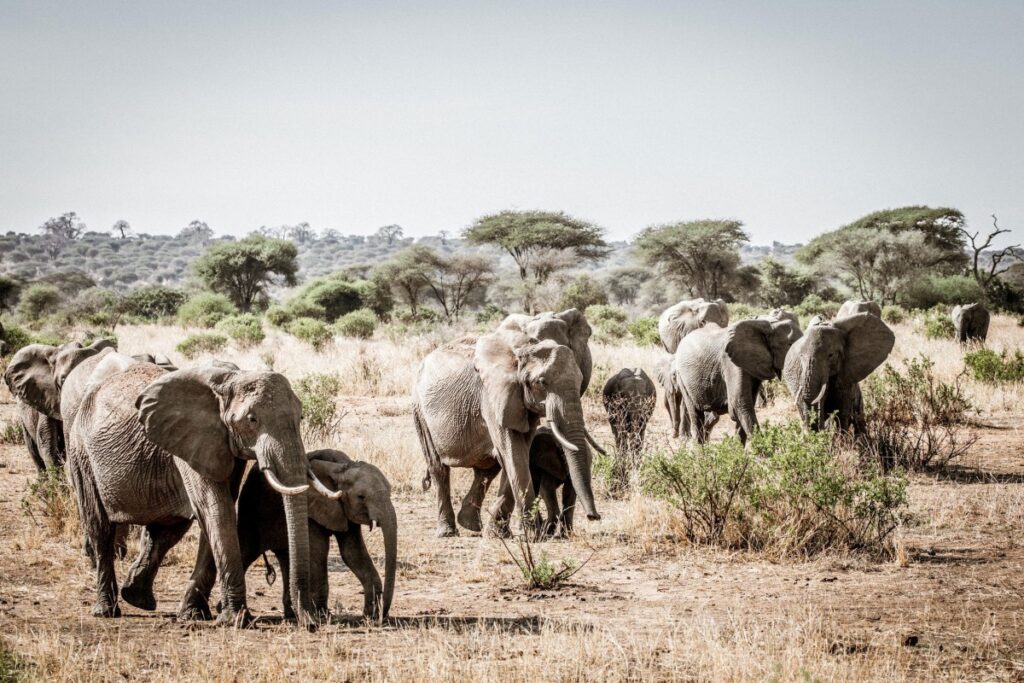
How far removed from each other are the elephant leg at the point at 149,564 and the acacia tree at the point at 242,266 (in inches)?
1739

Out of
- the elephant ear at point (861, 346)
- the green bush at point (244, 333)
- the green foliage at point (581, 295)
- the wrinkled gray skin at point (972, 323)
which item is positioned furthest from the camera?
the green foliage at point (581, 295)

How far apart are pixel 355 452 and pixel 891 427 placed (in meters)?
6.13

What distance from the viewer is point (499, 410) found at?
8000 mm

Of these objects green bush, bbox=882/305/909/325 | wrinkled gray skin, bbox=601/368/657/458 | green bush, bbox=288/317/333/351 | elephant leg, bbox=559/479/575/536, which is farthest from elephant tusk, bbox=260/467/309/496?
green bush, bbox=882/305/909/325

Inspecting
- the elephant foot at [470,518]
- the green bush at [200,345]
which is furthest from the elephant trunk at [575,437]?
the green bush at [200,345]

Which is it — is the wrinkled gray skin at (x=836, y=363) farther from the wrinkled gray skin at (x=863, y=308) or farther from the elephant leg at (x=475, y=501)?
the elephant leg at (x=475, y=501)

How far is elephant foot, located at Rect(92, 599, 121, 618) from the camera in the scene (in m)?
6.40

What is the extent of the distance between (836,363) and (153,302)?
124ft

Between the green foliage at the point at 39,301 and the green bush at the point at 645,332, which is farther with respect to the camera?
the green foliage at the point at 39,301

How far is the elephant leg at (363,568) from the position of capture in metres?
6.14

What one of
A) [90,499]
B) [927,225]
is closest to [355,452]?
[90,499]

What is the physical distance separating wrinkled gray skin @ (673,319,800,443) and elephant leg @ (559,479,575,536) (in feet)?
10.8

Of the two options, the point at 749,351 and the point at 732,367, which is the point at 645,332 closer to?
the point at 732,367

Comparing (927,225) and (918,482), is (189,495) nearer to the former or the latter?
(918,482)
